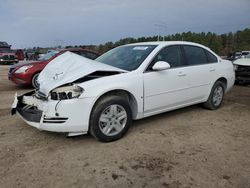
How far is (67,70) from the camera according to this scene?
3834 mm

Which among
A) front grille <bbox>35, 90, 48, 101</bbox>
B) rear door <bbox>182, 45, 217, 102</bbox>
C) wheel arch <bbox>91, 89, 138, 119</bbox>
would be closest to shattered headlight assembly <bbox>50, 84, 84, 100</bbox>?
front grille <bbox>35, 90, 48, 101</bbox>

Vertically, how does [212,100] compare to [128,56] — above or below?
below

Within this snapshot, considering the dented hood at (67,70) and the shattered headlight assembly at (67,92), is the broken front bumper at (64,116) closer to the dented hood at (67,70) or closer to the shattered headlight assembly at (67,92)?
the shattered headlight assembly at (67,92)

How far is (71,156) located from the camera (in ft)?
10.8

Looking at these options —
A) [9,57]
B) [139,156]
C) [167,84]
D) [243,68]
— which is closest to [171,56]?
[167,84]

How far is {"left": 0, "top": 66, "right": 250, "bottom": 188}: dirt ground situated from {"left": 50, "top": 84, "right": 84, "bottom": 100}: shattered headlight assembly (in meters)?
0.78

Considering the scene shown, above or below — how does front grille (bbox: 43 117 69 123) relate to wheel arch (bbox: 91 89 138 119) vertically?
below

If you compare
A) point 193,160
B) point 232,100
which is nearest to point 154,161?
point 193,160

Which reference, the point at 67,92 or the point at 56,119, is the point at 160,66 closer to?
the point at 67,92

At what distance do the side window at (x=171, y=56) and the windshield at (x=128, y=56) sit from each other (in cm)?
19

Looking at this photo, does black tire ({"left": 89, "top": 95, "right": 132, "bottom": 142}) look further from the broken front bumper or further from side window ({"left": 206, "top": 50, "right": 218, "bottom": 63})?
side window ({"left": 206, "top": 50, "right": 218, "bottom": 63})

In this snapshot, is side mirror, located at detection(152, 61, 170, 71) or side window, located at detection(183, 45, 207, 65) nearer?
side mirror, located at detection(152, 61, 170, 71)

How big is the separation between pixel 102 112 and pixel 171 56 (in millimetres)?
1896

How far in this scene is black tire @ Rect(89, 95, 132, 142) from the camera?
11.4 ft
